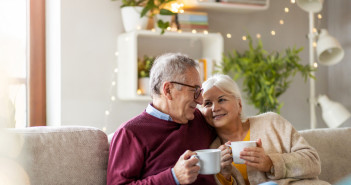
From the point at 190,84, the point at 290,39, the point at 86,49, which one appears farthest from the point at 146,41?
the point at 190,84

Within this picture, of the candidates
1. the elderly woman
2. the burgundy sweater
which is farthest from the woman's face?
the burgundy sweater

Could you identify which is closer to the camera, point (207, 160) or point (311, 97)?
point (207, 160)

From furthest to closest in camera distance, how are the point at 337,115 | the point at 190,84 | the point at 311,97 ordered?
the point at 311,97, the point at 337,115, the point at 190,84

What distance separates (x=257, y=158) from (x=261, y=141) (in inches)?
8.6

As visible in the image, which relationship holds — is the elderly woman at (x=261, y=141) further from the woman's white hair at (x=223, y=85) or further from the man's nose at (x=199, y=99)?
the man's nose at (x=199, y=99)

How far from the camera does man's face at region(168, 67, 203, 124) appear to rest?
160 centimetres

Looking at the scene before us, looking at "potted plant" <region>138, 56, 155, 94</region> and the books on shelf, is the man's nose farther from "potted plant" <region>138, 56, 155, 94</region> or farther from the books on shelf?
the books on shelf

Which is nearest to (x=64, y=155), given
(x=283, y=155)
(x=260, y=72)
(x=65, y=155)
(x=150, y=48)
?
(x=65, y=155)

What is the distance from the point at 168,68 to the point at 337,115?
2114 millimetres

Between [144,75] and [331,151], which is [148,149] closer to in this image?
[331,151]

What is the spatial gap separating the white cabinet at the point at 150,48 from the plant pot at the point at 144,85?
0.04 meters

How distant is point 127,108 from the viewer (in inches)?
120

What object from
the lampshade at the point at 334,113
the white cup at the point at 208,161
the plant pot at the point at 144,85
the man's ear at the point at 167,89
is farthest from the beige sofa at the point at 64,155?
the lampshade at the point at 334,113

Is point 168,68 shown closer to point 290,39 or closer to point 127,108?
point 127,108
